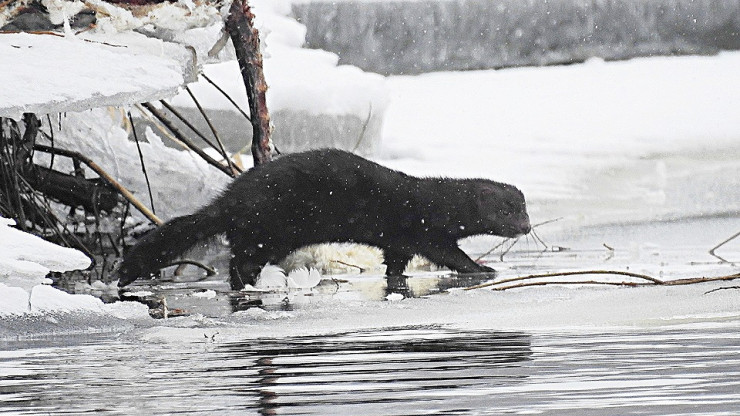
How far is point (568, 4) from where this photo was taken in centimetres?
1318

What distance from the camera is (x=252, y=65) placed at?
17.2 ft

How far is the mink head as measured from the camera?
6.18m

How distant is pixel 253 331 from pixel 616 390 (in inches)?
49.0

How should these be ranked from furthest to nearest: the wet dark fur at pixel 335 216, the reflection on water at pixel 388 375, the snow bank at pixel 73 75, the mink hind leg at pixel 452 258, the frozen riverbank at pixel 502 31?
1. the frozen riverbank at pixel 502 31
2. the mink hind leg at pixel 452 258
3. the wet dark fur at pixel 335 216
4. the snow bank at pixel 73 75
5. the reflection on water at pixel 388 375

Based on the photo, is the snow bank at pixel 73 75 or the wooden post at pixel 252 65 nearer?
the snow bank at pixel 73 75

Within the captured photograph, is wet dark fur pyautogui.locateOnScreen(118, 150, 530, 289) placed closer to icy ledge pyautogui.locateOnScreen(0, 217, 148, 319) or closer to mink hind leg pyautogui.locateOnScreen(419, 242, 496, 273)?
mink hind leg pyautogui.locateOnScreen(419, 242, 496, 273)

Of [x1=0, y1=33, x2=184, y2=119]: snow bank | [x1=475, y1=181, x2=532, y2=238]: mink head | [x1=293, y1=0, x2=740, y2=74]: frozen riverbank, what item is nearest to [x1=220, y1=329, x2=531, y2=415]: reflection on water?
[x1=0, y1=33, x2=184, y2=119]: snow bank

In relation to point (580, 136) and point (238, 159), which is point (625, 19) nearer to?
point (580, 136)

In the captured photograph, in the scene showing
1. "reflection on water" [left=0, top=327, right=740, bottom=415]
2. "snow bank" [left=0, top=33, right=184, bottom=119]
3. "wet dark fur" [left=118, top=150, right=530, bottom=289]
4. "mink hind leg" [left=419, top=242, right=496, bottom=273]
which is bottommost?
"reflection on water" [left=0, top=327, right=740, bottom=415]

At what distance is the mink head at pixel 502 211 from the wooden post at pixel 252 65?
1.22 metres

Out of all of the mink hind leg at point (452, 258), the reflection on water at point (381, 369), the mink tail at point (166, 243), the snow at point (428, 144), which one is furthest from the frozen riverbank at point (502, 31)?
the reflection on water at point (381, 369)

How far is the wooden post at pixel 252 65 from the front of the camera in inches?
204

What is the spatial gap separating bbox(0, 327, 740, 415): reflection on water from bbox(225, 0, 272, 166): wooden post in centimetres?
251

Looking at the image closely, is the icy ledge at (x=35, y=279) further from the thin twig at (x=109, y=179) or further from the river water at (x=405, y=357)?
the thin twig at (x=109, y=179)
